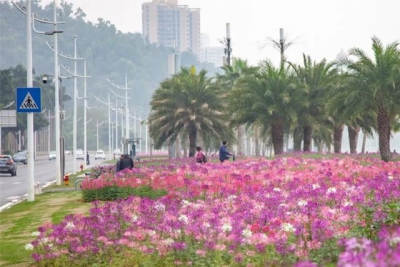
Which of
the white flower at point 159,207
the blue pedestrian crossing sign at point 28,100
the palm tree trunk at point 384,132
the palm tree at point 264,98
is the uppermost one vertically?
the palm tree at point 264,98

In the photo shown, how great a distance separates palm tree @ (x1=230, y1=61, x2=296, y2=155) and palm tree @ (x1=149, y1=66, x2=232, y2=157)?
3523 mm

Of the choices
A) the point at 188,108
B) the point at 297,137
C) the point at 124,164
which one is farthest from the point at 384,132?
the point at 297,137

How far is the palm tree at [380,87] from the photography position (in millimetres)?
39344

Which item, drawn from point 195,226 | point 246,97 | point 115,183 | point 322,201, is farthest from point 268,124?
point 195,226

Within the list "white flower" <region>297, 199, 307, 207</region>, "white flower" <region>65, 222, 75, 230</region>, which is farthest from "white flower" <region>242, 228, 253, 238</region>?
"white flower" <region>65, 222, 75, 230</region>

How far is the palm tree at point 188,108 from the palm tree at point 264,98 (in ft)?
11.6

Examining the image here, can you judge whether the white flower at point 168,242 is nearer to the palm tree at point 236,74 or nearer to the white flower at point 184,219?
the white flower at point 184,219

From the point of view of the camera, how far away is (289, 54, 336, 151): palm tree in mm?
50000

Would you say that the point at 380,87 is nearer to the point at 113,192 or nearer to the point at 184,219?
the point at 113,192

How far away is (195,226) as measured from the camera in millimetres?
11727

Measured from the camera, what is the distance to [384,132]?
131ft

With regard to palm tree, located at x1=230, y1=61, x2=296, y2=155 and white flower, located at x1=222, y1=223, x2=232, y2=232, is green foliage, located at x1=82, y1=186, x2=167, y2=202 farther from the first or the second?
palm tree, located at x1=230, y1=61, x2=296, y2=155

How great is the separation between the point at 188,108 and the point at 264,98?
19.7 feet

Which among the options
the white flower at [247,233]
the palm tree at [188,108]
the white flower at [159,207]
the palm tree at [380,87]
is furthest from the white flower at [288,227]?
the palm tree at [188,108]
